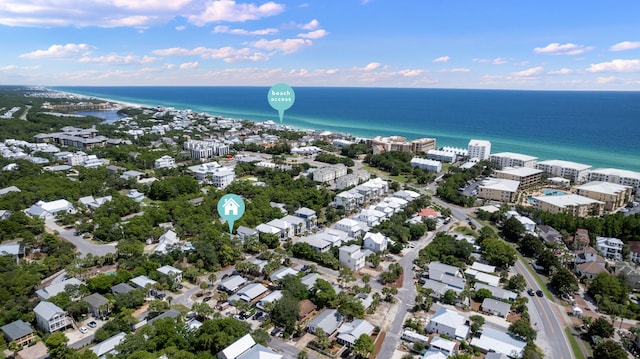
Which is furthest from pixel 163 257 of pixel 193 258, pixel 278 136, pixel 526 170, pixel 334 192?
pixel 278 136

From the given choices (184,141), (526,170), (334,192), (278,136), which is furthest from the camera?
(278,136)

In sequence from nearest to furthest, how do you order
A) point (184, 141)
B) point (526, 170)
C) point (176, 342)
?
point (176, 342) → point (526, 170) → point (184, 141)

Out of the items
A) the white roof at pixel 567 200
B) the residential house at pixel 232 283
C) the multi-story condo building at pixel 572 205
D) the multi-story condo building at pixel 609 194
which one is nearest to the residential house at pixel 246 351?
the residential house at pixel 232 283

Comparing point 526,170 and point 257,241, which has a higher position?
point 526,170

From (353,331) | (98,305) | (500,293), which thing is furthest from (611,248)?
(98,305)

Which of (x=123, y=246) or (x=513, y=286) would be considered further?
(x=123, y=246)

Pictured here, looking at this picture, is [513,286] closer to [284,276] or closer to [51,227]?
[284,276]
